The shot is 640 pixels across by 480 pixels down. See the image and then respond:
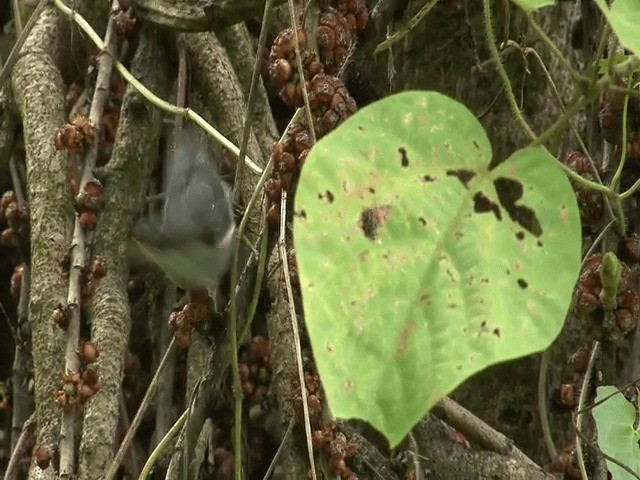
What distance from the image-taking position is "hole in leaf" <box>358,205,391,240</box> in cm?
54

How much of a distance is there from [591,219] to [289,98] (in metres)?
0.42

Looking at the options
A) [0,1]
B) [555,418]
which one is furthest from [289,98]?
[0,1]

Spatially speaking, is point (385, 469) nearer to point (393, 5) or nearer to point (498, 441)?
point (498, 441)

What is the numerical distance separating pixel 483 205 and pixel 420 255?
0.06m

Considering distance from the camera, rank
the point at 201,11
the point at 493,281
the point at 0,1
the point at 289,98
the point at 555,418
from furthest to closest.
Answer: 1. the point at 0,1
2. the point at 555,418
3. the point at 201,11
4. the point at 289,98
5. the point at 493,281

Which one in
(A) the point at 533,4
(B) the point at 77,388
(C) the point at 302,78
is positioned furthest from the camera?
(B) the point at 77,388

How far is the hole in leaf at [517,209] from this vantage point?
57 centimetres

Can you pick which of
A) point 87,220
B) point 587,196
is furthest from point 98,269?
point 587,196

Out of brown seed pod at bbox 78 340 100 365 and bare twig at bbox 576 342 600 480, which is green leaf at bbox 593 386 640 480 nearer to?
bare twig at bbox 576 342 600 480

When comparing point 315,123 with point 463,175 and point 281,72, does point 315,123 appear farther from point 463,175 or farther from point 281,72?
point 463,175

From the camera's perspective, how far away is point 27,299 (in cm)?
141

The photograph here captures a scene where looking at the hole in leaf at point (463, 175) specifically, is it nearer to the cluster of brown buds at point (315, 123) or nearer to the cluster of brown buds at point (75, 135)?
the cluster of brown buds at point (315, 123)

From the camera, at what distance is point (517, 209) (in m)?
0.58

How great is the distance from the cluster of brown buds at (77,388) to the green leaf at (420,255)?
0.63 meters
